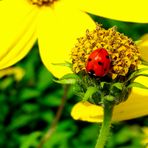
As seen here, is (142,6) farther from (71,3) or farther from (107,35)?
(107,35)

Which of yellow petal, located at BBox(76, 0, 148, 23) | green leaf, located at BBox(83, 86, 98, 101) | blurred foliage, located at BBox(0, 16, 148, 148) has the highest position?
green leaf, located at BBox(83, 86, 98, 101)

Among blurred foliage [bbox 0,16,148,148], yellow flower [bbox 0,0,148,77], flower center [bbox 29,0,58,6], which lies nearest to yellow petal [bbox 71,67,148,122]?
yellow flower [bbox 0,0,148,77]

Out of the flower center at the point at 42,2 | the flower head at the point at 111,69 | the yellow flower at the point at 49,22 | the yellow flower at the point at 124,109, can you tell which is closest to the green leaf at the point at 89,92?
the flower head at the point at 111,69

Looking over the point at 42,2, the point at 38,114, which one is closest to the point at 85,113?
the point at 42,2

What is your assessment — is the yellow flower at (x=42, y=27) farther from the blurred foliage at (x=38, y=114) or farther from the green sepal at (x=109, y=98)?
the blurred foliage at (x=38, y=114)

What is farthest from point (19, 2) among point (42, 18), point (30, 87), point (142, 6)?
point (30, 87)

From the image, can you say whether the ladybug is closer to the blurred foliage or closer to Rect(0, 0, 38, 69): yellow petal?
Rect(0, 0, 38, 69): yellow petal

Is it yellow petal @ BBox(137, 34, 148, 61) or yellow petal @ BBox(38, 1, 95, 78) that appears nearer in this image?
yellow petal @ BBox(137, 34, 148, 61)
